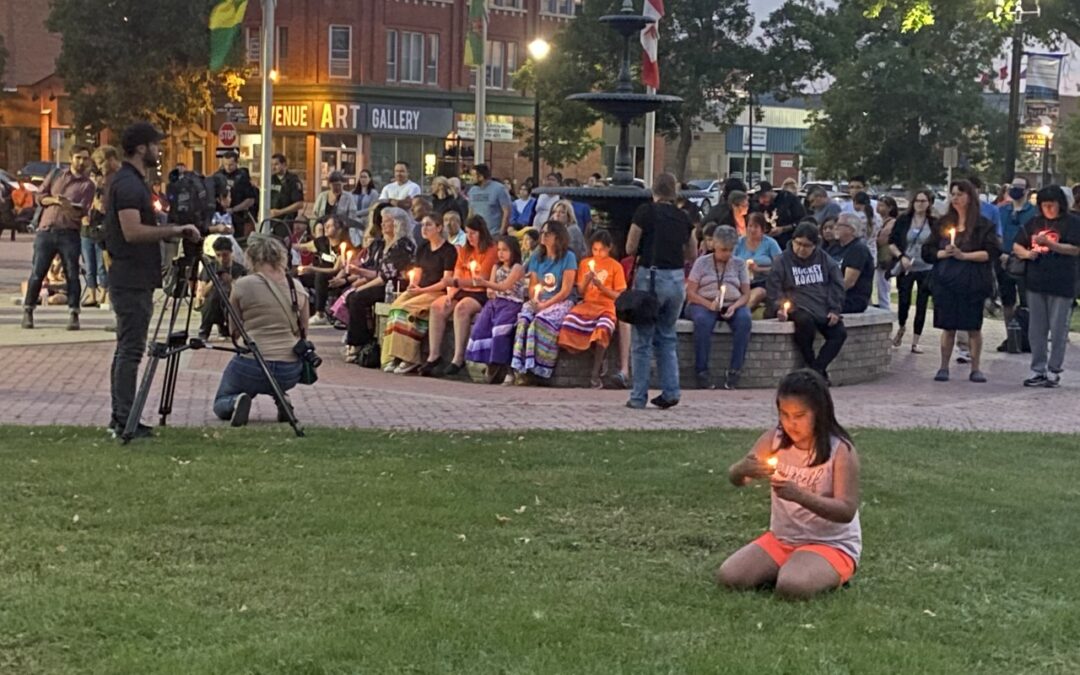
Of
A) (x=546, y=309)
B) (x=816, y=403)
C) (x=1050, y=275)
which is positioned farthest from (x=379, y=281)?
(x=816, y=403)

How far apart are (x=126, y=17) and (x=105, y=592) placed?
48423 mm

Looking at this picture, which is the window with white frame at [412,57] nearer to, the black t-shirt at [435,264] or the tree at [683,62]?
the tree at [683,62]

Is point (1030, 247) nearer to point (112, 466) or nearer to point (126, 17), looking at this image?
point (112, 466)

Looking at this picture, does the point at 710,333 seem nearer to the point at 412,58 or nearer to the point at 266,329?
the point at 266,329

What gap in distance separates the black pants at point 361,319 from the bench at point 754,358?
36.4 inches

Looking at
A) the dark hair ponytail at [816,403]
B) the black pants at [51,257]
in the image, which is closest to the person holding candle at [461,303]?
the black pants at [51,257]

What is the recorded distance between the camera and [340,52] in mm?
56719

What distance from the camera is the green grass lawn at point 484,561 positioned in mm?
5133

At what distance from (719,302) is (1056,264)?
324cm

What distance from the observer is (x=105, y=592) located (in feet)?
18.8

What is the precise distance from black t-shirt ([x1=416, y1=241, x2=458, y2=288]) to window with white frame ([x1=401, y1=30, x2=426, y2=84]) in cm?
4517

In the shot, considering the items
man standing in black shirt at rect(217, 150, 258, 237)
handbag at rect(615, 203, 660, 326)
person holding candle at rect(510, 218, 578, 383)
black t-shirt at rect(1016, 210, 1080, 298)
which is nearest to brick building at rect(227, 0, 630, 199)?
man standing in black shirt at rect(217, 150, 258, 237)

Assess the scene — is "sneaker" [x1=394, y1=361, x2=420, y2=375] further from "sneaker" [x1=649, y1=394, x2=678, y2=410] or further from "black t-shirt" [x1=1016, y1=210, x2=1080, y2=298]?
"black t-shirt" [x1=1016, y1=210, x2=1080, y2=298]

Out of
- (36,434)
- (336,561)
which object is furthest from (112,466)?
(336,561)
